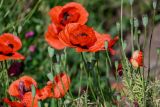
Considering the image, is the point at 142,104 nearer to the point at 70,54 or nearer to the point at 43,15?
the point at 70,54

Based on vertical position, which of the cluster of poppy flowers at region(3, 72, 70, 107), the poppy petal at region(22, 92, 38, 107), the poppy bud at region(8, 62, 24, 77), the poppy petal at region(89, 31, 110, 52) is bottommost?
the poppy petal at region(22, 92, 38, 107)

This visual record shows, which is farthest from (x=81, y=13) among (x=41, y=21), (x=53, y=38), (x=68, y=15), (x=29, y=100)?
(x=41, y=21)

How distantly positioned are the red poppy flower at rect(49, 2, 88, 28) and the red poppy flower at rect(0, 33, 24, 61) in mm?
181

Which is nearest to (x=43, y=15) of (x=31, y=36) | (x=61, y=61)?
(x=31, y=36)

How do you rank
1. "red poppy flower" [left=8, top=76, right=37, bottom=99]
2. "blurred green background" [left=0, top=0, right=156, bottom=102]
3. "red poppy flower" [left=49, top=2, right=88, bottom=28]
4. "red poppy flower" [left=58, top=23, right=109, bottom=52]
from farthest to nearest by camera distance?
"blurred green background" [left=0, top=0, right=156, bottom=102], "red poppy flower" [left=49, top=2, right=88, bottom=28], "red poppy flower" [left=8, top=76, right=37, bottom=99], "red poppy flower" [left=58, top=23, right=109, bottom=52]

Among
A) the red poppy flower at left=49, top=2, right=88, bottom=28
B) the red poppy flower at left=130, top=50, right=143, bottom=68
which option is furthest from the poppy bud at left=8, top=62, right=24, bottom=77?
the red poppy flower at left=130, top=50, right=143, bottom=68

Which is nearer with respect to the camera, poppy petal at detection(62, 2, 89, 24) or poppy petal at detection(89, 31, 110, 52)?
poppy petal at detection(89, 31, 110, 52)

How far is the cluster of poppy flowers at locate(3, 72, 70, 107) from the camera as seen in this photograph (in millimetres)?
2229

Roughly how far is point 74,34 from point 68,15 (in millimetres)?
334

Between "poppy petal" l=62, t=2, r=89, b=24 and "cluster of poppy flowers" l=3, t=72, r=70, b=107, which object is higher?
"poppy petal" l=62, t=2, r=89, b=24

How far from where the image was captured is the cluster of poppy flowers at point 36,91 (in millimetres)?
2229

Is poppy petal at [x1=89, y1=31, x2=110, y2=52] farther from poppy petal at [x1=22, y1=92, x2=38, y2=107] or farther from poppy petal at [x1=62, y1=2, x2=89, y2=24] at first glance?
poppy petal at [x1=22, y1=92, x2=38, y2=107]

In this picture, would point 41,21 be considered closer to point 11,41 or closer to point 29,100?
point 11,41

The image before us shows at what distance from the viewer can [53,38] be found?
93.8 inches
